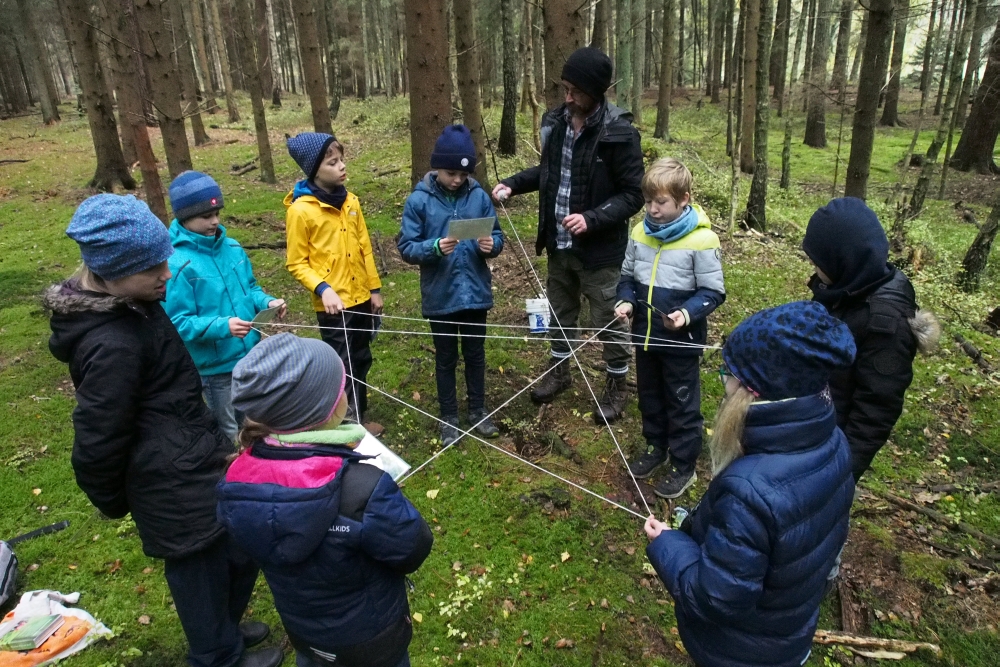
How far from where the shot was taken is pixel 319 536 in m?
1.72

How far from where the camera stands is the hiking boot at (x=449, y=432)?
14.8 feet

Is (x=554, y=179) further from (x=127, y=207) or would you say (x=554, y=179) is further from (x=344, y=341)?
(x=127, y=207)

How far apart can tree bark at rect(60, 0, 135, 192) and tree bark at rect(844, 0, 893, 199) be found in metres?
13.3

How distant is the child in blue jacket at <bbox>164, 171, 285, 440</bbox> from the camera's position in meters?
3.18

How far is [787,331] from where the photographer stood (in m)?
1.72

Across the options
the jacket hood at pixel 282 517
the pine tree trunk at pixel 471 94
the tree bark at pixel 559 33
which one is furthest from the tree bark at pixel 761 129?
the jacket hood at pixel 282 517

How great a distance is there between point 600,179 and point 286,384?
3.06 metres

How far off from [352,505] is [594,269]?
304cm

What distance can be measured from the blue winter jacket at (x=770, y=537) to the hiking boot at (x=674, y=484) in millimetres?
1854

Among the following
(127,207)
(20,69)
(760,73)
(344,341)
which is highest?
(20,69)

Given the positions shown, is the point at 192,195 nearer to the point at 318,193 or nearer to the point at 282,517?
the point at 318,193

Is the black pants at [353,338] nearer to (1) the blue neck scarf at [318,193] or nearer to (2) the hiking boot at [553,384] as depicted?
(1) the blue neck scarf at [318,193]

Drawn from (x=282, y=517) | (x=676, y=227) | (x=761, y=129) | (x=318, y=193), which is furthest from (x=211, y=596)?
(x=761, y=129)

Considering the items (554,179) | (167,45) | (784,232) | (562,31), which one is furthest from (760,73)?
(167,45)
